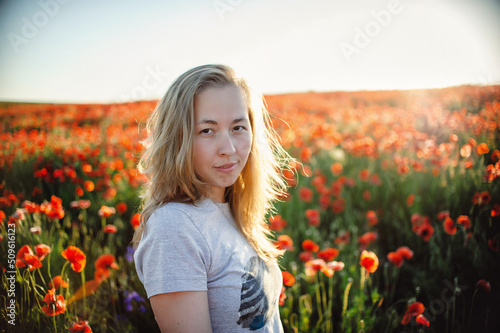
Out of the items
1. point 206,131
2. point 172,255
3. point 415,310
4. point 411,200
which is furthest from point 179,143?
point 411,200

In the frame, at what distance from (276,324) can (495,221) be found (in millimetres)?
1638

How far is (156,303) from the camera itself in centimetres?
120

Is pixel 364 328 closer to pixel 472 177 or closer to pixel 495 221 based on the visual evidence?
pixel 495 221

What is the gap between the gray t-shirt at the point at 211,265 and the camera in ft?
3.89

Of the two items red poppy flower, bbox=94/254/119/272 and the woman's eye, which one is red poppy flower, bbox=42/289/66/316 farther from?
the woman's eye

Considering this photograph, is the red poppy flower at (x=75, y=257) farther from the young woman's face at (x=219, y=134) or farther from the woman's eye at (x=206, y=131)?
the woman's eye at (x=206, y=131)

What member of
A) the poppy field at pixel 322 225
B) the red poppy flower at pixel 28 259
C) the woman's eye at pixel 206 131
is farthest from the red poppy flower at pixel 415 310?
the red poppy flower at pixel 28 259

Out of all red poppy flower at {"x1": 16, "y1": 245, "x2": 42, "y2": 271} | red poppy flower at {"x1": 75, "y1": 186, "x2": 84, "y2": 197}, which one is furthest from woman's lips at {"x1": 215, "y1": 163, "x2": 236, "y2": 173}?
red poppy flower at {"x1": 75, "y1": 186, "x2": 84, "y2": 197}

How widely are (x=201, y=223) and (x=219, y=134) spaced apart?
1.03ft

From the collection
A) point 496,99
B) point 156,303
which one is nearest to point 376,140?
point 496,99

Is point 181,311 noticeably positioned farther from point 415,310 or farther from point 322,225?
point 322,225

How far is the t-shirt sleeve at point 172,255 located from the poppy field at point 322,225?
0.57 metres

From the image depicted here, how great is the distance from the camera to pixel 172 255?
1.18 m

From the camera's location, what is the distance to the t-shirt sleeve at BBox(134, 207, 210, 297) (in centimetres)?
117
